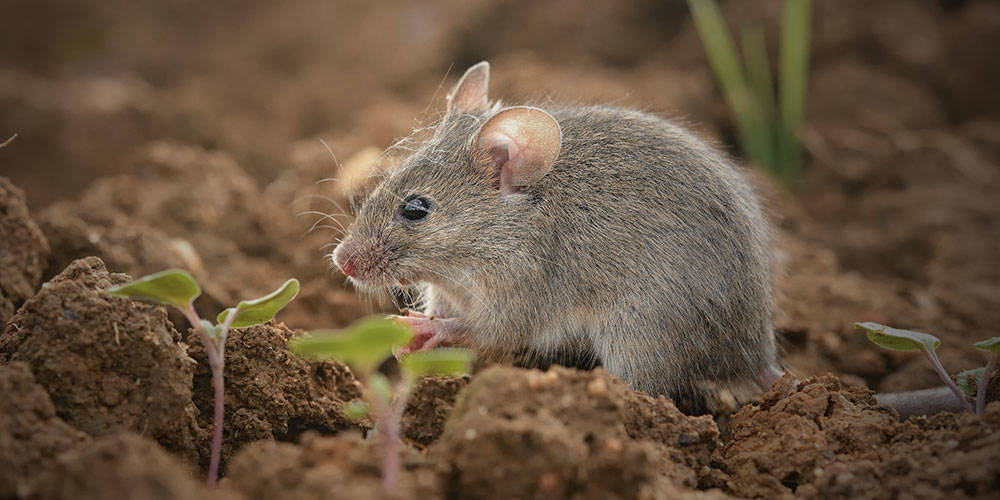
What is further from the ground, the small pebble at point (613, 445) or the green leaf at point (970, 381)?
the small pebble at point (613, 445)

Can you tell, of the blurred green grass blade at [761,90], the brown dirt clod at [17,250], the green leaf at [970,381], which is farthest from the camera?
the blurred green grass blade at [761,90]

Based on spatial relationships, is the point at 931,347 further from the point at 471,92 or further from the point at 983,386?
the point at 471,92

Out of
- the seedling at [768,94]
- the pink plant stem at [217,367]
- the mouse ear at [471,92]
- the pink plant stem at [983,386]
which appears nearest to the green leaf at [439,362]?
the pink plant stem at [217,367]

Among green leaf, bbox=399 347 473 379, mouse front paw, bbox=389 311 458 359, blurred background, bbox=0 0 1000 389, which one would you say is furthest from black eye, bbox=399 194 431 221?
green leaf, bbox=399 347 473 379

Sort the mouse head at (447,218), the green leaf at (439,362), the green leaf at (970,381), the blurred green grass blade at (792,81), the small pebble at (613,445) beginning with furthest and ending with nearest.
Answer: the blurred green grass blade at (792,81) → the mouse head at (447,218) → the green leaf at (970,381) → the small pebble at (613,445) → the green leaf at (439,362)

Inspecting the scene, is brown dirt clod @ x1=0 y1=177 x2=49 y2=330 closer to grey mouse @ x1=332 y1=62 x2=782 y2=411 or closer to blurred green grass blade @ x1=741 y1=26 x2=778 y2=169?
grey mouse @ x1=332 y1=62 x2=782 y2=411

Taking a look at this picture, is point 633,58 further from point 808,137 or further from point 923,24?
point 923,24

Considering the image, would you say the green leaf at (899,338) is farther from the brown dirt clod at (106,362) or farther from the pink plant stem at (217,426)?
the brown dirt clod at (106,362)

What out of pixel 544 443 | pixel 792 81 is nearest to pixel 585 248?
pixel 544 443
